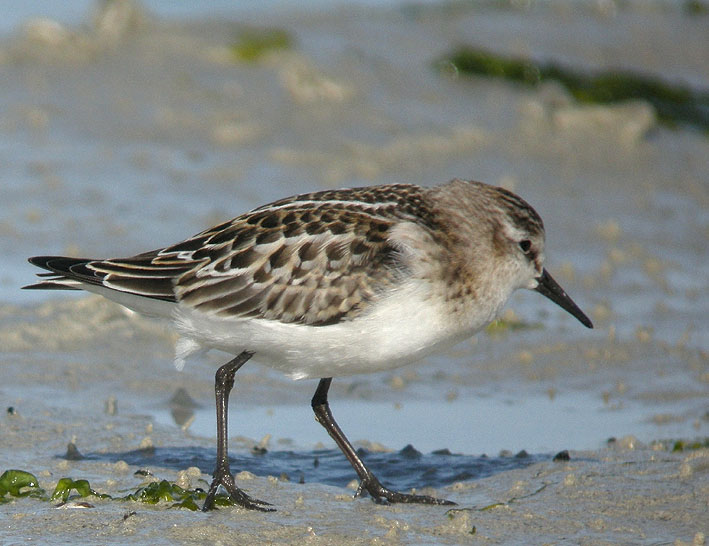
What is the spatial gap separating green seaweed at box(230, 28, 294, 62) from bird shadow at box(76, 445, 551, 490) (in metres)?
7.94

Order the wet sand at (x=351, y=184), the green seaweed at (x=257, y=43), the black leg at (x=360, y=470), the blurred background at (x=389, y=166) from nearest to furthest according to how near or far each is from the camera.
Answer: the wet sand at (x=351, y=184), the black leg at (x=360, y=470), the blurred background at (x=389, y=166), the green seaweed at (x=257, y=43)

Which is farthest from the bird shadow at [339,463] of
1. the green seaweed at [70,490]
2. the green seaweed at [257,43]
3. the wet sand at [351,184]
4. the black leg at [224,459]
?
the green seaweed at [257,43]

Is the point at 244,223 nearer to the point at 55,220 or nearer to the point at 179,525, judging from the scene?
the point at 179,525

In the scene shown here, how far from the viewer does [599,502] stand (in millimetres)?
5949

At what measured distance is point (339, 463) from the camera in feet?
22.3

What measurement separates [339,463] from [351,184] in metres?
5.06

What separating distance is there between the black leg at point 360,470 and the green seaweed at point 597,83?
833cm

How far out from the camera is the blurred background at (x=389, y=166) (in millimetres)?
7887

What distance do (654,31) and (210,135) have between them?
23.3ft

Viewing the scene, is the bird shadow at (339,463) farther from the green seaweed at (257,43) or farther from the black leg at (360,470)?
the green seaweed at (257,43)

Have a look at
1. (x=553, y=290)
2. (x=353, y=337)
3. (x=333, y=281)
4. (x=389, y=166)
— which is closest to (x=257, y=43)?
(x=389, y=166)

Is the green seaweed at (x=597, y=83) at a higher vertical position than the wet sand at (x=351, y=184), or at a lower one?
higher

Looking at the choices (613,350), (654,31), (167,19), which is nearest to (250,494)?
(613,350)

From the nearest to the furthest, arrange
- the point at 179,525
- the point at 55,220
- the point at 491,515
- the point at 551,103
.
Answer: the point at 179,525 → the point at 491,515 → the point at 55,220 → the point at 551,103
